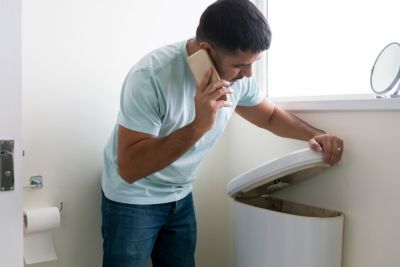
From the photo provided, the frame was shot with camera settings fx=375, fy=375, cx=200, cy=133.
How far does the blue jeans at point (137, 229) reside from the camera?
1014mm

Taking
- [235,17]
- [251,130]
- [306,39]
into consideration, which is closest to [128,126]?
Answer: [235,17]

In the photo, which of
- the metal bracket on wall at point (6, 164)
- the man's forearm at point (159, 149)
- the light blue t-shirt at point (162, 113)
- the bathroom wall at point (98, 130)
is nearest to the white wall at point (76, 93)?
the bathroom wall at point (98, 130)

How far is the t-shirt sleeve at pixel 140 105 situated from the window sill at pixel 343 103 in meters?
0.47

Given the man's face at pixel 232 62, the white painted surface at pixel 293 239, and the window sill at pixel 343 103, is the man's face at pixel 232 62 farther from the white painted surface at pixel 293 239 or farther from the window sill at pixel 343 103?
the white painted surface at pixel 293 239

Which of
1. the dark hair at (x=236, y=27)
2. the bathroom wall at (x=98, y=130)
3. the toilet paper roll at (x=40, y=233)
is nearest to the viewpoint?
the dark hair at (x=236, y=27)

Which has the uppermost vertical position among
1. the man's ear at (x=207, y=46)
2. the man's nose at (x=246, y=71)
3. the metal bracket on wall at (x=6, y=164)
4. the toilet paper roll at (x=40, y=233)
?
the man's ear at (x=207, y=46)

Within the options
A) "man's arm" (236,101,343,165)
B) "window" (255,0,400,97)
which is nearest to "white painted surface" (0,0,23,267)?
"man's arm" (236,101,343,165)

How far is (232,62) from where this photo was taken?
87cm

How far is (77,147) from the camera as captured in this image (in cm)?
117

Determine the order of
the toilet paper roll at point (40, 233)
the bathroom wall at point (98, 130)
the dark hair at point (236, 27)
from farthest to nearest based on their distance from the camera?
the toilet paper roll at point (40, 233) < the bathroom wall at point (98, 130) < the dark hair at point (236, 27)

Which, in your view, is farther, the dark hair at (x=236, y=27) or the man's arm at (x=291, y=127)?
the man's arm at (x=291, y=127)

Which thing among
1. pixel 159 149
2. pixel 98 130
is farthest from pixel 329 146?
pixel 98 130

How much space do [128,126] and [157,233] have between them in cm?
39

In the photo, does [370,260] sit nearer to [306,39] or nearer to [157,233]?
[157,233]
